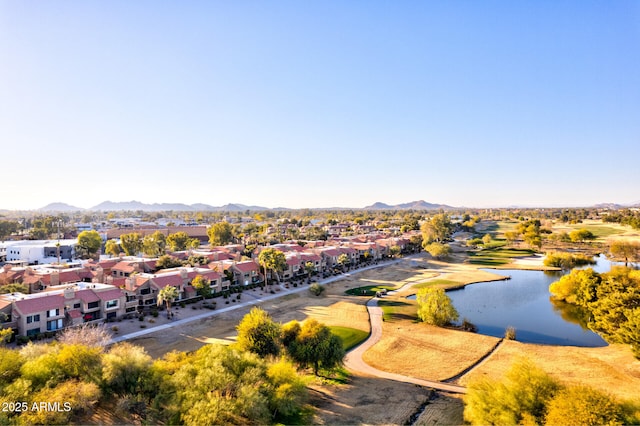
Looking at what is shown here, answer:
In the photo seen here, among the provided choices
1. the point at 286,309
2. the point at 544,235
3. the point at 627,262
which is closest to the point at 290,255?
the point at 286,309

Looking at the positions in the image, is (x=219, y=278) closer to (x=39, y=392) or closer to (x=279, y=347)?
(x=279, y=347)

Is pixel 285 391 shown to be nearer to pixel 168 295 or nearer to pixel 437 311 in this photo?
pixel 437 311

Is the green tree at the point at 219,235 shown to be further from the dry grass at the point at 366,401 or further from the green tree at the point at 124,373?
the green tree at the point at 124,373

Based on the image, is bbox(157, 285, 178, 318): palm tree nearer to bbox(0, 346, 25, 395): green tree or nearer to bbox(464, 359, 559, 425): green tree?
bbox(0, 346, 25, 395): green tree

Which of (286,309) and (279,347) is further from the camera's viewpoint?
(286,309)

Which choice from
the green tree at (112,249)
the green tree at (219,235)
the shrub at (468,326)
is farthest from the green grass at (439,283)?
the green tree at (112,249)

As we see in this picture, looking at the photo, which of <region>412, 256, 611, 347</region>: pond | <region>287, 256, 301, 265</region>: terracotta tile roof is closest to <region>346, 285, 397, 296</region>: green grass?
<region>412, 256, 611, 347</region>: pond

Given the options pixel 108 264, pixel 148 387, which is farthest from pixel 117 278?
pixel 148 387
